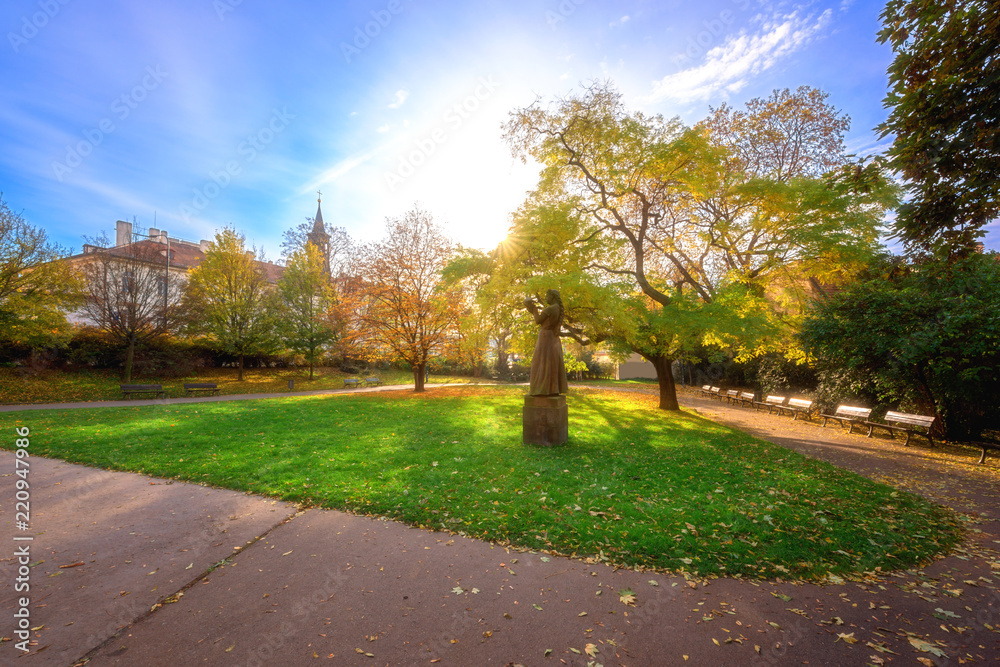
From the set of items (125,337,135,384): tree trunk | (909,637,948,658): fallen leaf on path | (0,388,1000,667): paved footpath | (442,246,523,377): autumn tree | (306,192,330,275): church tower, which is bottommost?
(909,637,948,658): fallen leaf on path

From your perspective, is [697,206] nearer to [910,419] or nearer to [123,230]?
[910,419]

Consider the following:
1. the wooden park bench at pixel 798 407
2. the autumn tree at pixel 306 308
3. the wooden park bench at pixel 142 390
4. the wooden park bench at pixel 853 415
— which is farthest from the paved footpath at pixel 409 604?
the autumn tree at pixel 306 308

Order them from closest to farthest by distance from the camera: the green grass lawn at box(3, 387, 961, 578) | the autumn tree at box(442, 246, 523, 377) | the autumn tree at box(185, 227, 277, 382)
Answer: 1. the green grass lawn at box(3, 387, 961, 578)
2. the autumn tree at box(442, 246, 523, 377)
3. the autumn tree at box(185, 227, 277, 382)

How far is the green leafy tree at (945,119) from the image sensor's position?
4793 mm

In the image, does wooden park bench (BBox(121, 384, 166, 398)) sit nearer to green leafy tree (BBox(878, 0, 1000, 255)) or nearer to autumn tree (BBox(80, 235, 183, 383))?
autumn tree (BBox(80, 235, 183, 383))

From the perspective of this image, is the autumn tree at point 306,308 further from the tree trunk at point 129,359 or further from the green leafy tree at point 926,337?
the green leafy tree at point 926,337

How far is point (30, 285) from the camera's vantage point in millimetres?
15367

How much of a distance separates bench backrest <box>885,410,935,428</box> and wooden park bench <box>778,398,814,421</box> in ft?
9.33

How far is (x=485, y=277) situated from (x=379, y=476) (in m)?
9.62

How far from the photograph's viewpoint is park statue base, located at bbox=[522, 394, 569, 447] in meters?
8.52

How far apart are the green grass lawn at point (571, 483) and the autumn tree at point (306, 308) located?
43.0 ft

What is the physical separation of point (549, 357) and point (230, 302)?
21.7m

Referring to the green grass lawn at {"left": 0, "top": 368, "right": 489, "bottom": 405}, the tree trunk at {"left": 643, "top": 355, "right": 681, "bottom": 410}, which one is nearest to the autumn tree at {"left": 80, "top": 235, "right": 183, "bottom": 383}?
the green grass lawn at {"left": 0, "top": 368, "right": 489, "bottom": 405}

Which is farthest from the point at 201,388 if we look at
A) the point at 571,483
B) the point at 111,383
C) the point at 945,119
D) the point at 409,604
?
the point at 945,119
